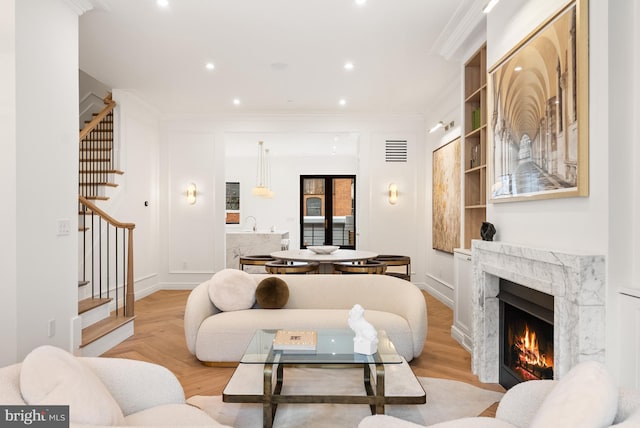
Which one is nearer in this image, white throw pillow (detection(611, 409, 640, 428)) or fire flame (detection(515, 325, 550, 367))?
white throw pillow (detection(611, 409, 640, 428))

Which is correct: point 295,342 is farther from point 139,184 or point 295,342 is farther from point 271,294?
point 139,184

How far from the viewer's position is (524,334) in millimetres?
2738

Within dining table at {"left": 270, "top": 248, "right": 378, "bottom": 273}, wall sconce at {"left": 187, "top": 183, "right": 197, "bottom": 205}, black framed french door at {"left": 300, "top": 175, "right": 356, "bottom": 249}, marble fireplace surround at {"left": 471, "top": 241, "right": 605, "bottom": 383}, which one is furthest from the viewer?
black framed french door at {"left": 300, "top": 175, "right": 356, "bottom": 249}

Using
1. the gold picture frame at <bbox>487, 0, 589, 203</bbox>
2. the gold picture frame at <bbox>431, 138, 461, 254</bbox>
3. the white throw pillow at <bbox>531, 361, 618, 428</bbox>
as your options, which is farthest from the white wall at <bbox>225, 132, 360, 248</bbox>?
the white throw pillow at <bbox>531, 361, 618, 428</bbox>

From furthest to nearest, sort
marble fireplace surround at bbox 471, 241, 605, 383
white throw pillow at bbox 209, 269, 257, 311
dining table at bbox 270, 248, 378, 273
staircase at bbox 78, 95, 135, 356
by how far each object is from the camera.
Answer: dining table at bbox 270, 248, 378, 273, staircase at bbox 78, 95, 135, 356, white throw pillow at bbox 209, 269, 257, 311, marble fireplace surround at bbox 471, 241, 605, 383

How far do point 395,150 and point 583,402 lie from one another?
20.3 feet

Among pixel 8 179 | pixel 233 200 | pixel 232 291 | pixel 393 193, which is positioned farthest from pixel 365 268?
pixel 233 200

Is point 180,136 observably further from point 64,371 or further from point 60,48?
point 64,371

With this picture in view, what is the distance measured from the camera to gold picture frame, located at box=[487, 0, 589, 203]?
2045 mm

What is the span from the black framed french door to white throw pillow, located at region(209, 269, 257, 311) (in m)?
7.26

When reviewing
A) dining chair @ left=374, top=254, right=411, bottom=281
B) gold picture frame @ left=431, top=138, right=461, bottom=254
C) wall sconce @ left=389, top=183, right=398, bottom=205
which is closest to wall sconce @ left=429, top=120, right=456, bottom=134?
gold picture frame @ left=431, top=138, right=461, bottom=254

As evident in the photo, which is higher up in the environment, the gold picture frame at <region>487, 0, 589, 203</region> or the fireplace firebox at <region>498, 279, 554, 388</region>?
the gold picture frame at <region>487, 0, 589, 203</region>

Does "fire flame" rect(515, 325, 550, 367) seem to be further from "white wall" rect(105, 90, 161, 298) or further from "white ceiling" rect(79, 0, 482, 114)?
"white wall" rect(105, 90, 161, 298)

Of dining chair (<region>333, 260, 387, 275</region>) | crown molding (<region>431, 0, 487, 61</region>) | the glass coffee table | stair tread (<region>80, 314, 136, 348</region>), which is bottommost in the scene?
stair tread (<region>80, 314, 136, 348</region>)
